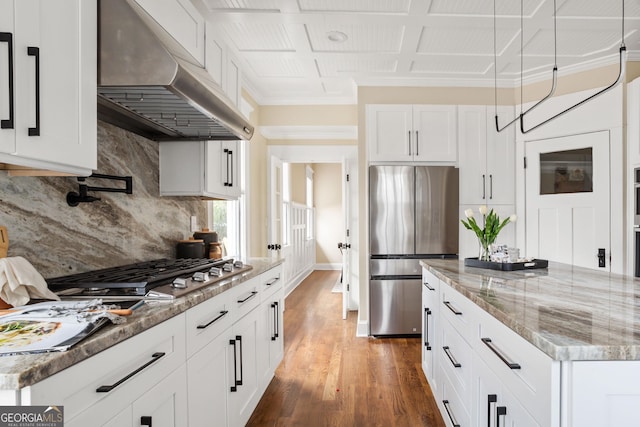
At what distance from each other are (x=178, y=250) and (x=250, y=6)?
1759mm

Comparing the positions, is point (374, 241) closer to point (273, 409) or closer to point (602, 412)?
point (273, 409)

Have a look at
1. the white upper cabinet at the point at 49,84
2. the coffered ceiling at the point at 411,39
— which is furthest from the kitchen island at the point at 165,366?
the coffered ceiling at the point at 411,39

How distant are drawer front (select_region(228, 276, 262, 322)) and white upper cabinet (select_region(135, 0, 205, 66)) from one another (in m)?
1.31

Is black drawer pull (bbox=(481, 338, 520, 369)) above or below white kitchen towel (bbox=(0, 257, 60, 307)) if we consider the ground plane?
below

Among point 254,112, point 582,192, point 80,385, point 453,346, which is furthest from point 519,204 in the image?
point 80,385

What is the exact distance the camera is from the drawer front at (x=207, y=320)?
1397 mm

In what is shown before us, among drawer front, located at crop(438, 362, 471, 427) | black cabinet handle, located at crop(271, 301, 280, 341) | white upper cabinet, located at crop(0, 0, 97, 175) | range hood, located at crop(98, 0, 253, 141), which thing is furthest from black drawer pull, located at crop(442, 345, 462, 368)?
white upper cabinet, located at crop(0, 0, 97, 175)

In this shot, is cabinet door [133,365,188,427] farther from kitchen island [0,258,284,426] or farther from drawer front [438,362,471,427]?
drawer front [438,362,471,427]

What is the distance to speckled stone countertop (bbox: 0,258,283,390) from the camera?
2.33 feet

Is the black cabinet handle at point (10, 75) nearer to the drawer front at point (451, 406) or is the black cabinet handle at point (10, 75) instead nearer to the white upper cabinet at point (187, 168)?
the white upper cabinet at point (187, 168)

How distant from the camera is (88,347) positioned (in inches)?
34.0

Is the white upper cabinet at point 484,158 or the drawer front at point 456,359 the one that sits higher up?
the white upper cabinet at point 484,158

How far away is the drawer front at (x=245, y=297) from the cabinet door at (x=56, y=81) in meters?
0.88

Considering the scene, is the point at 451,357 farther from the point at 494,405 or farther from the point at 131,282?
the point at 131,282
